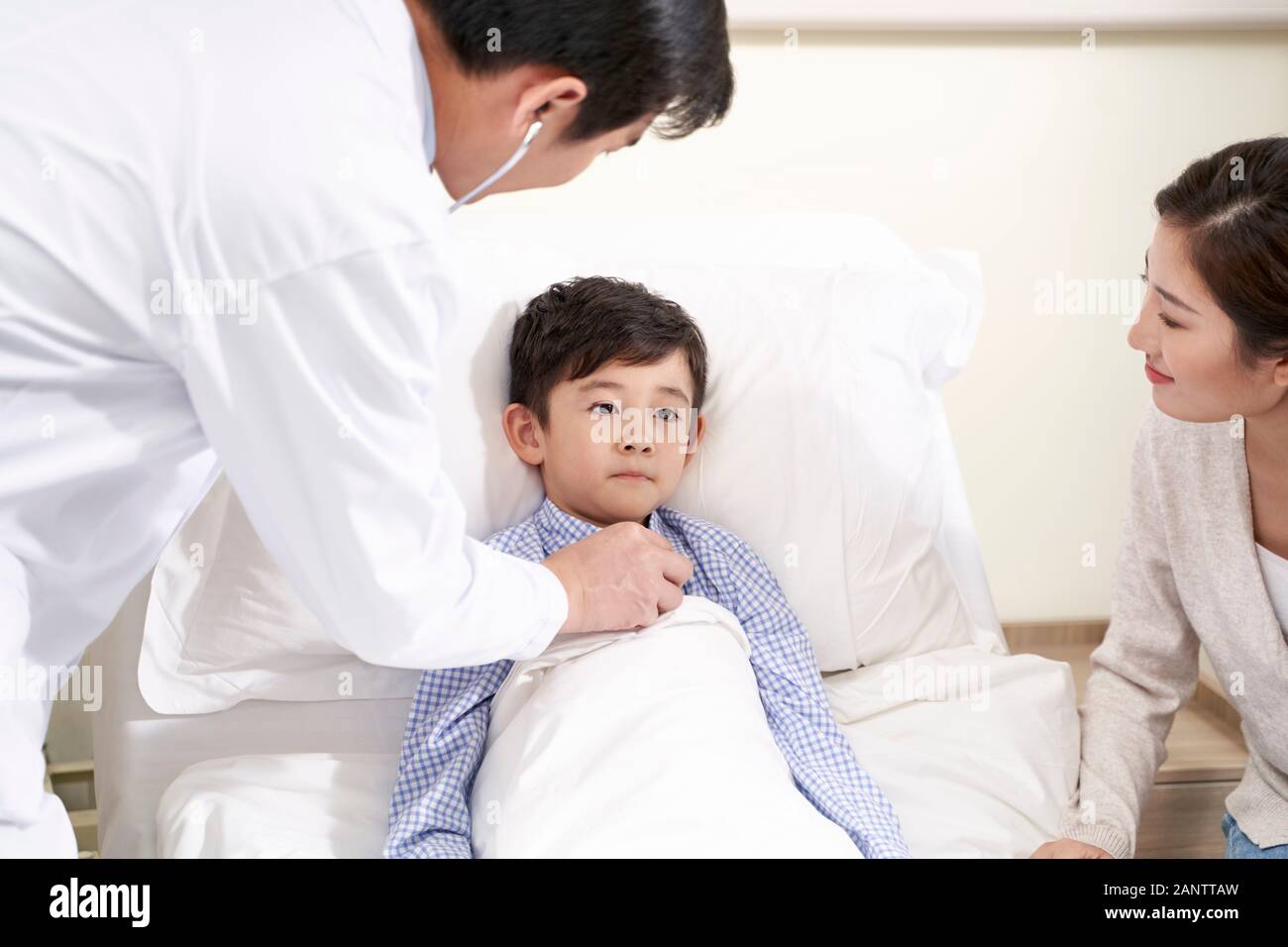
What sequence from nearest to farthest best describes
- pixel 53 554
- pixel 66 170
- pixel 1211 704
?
pixel 66 170, pixel 53 554, pixel 1211 704

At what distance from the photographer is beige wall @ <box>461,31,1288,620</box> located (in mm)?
2037

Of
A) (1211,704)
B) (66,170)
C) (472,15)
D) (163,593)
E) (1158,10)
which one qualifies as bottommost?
(1211,704)

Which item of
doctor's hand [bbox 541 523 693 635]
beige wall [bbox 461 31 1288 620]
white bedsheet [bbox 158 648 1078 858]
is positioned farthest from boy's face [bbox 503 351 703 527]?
beige wall [bbox 461 31 1288 620]

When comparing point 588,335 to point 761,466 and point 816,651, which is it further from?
point 816,651

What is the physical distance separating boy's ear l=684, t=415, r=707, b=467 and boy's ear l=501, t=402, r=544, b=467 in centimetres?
18

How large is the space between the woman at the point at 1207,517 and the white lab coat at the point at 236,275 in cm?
80

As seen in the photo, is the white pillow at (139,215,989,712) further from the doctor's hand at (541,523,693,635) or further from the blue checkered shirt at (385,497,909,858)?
the doctor's hand at (541,523,693,635)

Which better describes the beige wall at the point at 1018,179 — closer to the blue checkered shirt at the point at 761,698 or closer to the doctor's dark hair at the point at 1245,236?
the blue checkered shirt at the point at 761,698

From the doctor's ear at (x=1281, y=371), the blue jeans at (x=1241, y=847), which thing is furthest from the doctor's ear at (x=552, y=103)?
the blue jeans at (x=1241, y=847)

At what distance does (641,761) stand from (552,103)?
59 cm

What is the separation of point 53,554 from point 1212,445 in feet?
3.83
